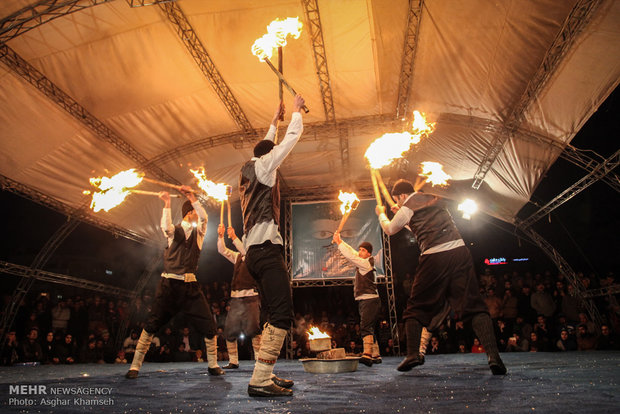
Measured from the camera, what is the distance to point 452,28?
20.2 ft

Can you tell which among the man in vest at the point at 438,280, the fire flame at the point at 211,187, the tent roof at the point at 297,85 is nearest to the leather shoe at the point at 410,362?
the man in vest at the point at 438,280

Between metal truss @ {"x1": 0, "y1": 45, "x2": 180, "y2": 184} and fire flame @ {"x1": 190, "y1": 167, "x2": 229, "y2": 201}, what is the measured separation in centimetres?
143

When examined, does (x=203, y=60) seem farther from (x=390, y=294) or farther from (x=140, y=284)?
(x=390, y=294)

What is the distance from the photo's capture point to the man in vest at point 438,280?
345 cm

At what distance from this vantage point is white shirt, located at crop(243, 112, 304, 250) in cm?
291

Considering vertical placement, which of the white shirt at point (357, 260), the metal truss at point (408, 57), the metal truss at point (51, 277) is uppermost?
the metal truss at point (408, 57)

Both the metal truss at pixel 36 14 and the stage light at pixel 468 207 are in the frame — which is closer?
the metal truss at pixel 36 14

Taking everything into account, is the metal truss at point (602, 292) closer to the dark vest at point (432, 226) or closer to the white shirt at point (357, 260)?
the white shirt at point (357, 260)

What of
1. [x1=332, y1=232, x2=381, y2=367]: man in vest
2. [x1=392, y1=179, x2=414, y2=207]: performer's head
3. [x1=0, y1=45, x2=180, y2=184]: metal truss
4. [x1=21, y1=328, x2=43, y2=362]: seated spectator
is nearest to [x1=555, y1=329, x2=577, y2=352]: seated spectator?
[x1=332, y1=232, x2=381, y2=367]: man in vest

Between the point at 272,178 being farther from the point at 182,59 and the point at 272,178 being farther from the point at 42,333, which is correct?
the point at 42,333

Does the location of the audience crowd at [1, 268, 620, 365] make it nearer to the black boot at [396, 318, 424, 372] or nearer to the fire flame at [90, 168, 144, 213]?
the fire flame at [90, 168, 144, 213]

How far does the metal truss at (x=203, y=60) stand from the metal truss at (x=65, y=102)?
268 cm

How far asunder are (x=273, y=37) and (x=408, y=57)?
306 centimetres

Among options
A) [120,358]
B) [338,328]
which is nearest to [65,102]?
[120,358]
